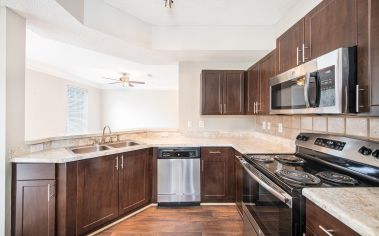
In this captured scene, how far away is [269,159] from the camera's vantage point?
5.99ft

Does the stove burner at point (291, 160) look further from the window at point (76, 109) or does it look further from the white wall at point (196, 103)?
the window at point (76, 109)

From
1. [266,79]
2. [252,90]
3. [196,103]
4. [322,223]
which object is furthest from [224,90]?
[322,223]

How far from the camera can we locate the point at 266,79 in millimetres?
2404

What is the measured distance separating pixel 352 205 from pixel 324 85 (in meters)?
0.72

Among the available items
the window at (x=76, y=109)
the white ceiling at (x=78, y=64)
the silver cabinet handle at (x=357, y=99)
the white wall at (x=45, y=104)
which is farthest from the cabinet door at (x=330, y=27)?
the window at (x=76, y=109)

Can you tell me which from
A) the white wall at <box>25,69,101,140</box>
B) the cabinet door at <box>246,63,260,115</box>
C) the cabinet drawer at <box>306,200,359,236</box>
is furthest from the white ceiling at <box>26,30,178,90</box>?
the cabinet drawer at <box>306,200,359,236</box>

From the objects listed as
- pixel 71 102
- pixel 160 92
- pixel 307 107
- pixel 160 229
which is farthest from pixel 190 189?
pixel 160 92

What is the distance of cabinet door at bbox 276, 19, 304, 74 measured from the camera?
1.62 metres

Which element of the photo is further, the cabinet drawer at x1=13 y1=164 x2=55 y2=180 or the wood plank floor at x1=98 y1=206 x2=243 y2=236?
the wood plank floor at x1=98 y1=206 x2=243 y2=236

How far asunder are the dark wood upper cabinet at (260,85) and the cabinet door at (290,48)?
18cm

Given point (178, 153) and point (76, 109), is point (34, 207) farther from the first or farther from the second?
point (76, 109)

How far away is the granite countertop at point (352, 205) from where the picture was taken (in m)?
0.72

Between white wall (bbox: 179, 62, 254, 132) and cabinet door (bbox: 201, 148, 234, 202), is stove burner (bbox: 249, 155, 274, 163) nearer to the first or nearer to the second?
cabinet door (bbox: 201, 148, 234, 202)

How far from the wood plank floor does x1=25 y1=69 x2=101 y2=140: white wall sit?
231 centimetres
